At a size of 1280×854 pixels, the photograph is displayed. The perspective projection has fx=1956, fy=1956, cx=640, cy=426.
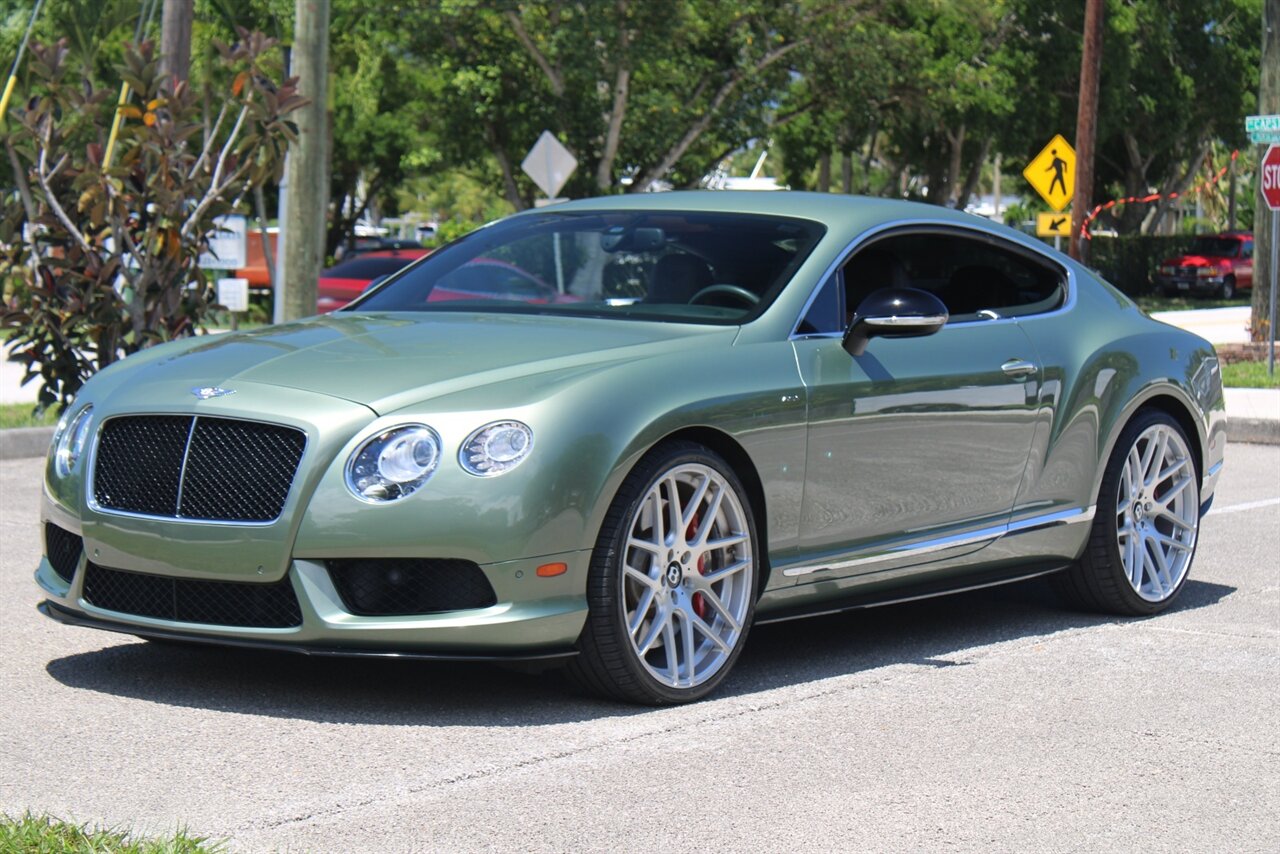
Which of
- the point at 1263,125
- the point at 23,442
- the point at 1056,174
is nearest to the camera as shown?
the point at 23,442

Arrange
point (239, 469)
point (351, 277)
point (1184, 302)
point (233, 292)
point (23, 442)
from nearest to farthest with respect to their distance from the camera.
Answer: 1. point (239, 469)
2. point (23, 442)
3. point (233, 292)
4. point (351, 277)
5. point (1184, 302)

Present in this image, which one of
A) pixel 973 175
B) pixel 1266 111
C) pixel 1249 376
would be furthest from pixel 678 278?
pixel 973 175

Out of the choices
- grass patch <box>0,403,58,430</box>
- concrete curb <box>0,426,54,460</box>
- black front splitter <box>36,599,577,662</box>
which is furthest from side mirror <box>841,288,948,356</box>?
grass patch <box>0,403,58,430</box>

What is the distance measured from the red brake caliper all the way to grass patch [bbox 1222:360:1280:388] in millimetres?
13152

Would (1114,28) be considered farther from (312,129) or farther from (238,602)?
(238,602)

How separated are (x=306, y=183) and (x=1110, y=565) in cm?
919

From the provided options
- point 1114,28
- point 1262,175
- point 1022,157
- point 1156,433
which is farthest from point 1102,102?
point 1156,433

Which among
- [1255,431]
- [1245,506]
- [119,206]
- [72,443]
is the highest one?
[119,206]

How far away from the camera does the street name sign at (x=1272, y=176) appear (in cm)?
1877

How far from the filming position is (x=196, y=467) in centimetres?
530

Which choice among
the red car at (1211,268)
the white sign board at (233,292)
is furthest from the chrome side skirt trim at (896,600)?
the red car at (1211,268)

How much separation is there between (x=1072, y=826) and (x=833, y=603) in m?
1.85

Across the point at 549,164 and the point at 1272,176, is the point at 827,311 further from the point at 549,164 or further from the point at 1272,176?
the point at 549,164

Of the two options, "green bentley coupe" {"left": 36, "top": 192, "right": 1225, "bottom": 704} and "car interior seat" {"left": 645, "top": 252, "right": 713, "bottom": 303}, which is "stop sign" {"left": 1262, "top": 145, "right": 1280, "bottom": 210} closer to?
"green bentley coupe" {"left": 36, "top": 192, "right": 1225, "bottom": 704}
